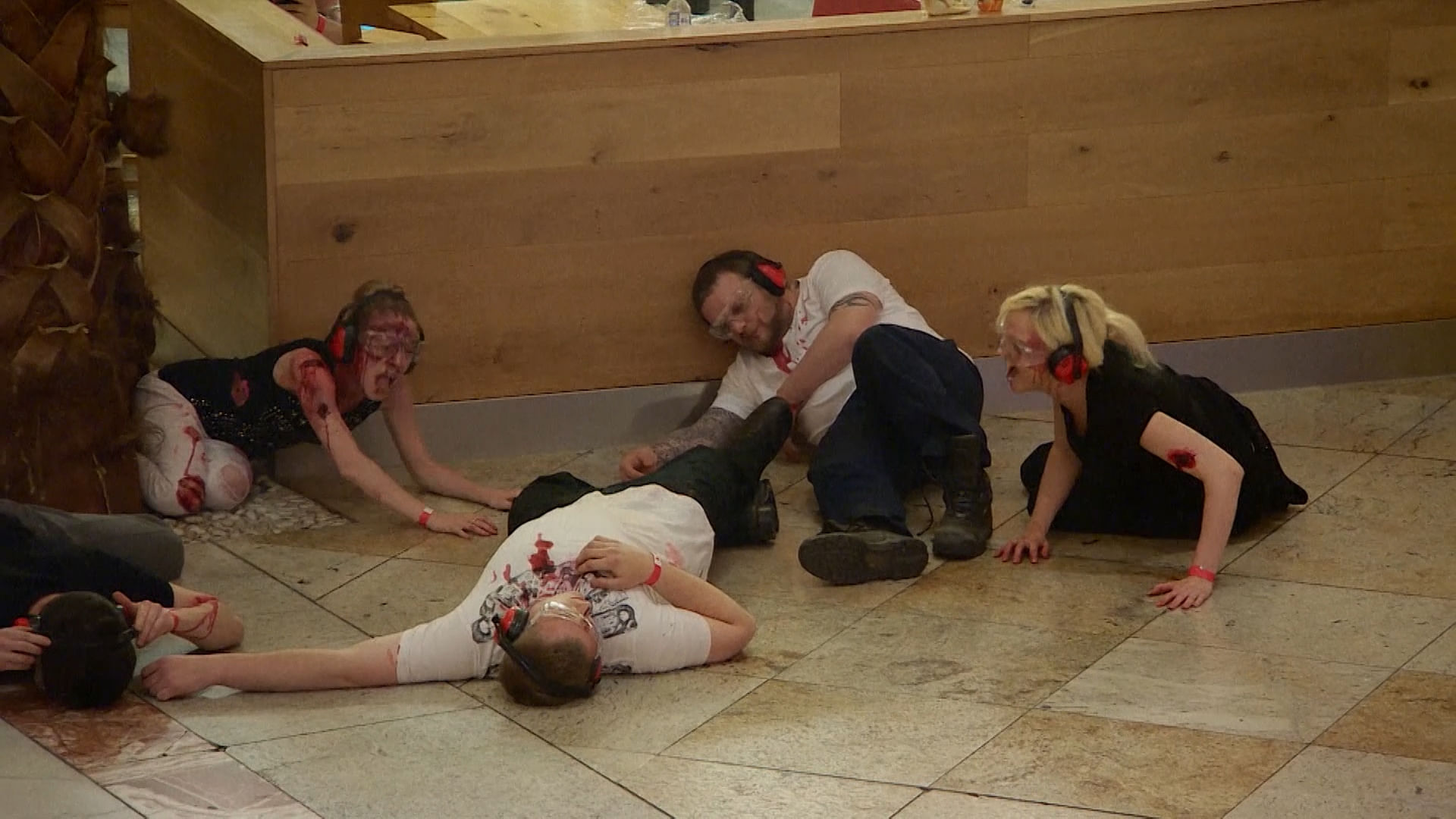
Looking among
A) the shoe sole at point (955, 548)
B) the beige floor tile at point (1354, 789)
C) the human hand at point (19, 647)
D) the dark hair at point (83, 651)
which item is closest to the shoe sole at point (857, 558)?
the shoe sole at point (955, 548)

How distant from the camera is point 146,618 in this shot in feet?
11.3

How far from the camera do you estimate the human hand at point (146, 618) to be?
11.3 feet

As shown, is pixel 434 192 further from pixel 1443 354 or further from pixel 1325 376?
pixel 1443 354

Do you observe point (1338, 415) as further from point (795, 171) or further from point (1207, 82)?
point (795, 171)

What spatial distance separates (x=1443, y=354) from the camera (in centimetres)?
516

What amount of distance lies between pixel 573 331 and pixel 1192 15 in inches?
65.3

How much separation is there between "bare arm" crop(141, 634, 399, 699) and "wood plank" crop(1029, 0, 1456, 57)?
2.24 meters

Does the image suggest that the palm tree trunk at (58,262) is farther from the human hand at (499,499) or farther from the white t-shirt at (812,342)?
the white t-shirt at (812,342)

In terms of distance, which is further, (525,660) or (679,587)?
(679,587)

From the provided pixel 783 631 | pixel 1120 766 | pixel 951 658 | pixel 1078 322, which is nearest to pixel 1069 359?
pixel 1078 322

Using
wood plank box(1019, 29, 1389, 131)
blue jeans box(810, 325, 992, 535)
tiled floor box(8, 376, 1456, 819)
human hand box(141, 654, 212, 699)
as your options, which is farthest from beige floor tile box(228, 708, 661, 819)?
wood plank box(1019, 29, 1389, 131)

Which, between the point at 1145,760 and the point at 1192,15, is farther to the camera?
the point at 1192,15

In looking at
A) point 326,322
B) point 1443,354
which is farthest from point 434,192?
point 1443,354

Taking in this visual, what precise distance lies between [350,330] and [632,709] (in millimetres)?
1290
